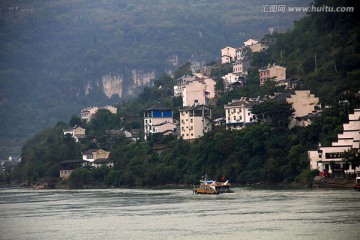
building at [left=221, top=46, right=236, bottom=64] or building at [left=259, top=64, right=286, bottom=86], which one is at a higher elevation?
building at [left=221, top=46, right=236, bottom=64]

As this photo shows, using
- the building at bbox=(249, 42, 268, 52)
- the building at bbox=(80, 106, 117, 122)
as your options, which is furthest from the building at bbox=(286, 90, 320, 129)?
the building at bbox=(80, 106, 117, 122)

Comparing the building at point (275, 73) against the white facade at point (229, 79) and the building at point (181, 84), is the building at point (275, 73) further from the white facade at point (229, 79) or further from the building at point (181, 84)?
the building at point (181, 84)

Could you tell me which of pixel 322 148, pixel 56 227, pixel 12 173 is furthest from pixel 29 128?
pixel 56 227

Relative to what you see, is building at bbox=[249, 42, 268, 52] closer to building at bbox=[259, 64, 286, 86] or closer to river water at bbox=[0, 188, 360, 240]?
building at bbox=[259, 64, 286, 86]

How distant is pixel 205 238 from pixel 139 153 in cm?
4827

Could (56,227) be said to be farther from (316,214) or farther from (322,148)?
(322,148)

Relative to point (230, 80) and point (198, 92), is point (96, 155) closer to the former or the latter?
point (198, 92)

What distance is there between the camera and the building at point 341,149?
64188 millimetres

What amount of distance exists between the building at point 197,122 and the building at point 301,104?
11.5 meters

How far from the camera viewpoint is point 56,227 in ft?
159

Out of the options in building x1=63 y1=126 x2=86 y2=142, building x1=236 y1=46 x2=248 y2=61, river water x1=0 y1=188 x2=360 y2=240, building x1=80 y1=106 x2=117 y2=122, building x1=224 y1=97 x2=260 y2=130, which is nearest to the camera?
river water x1=0 y1=188 x2=360 y2=240

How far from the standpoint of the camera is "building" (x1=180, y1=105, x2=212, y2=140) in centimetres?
8850

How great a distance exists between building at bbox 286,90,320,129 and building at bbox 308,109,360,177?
1211 cm

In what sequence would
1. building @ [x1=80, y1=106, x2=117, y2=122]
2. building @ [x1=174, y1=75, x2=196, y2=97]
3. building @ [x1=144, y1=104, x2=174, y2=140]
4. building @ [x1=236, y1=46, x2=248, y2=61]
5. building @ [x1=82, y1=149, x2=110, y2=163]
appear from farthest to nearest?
building @ [x1=80, y1=106, x2=117, y2=122]
building @ [x1=236, y1=46, x2=248, y2=61]
building @ [x1=174, y1=75, x2=196, y2=97]
building @ [x1=82, y1=149, x2=110, y2=163]
building @ [x1=144, y1=104, x2=174, y2=140]
